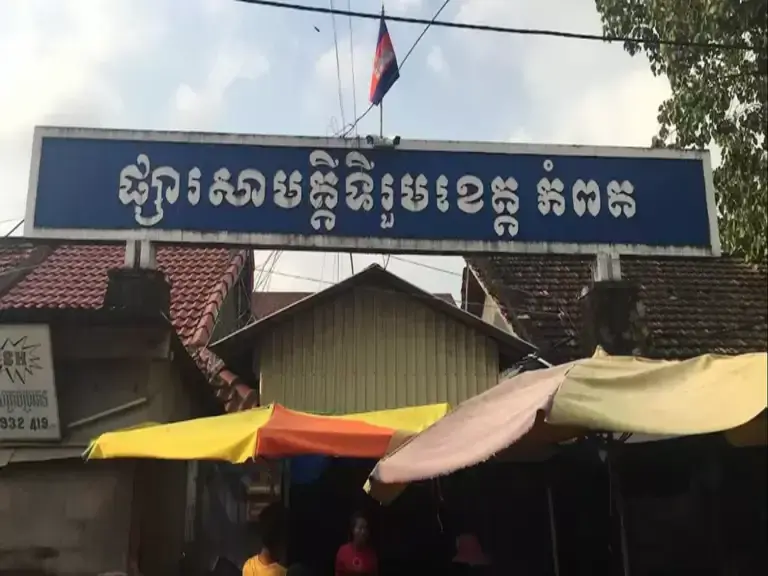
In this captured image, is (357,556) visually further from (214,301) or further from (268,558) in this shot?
Result: (214,301)

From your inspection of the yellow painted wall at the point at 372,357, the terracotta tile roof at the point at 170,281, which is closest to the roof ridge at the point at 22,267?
the terracotta tile roof at the point at 170,281

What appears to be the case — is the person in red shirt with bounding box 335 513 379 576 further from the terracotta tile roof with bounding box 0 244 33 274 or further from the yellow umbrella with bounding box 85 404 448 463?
the terracotta tile roof with bounding box 0 244 33 274

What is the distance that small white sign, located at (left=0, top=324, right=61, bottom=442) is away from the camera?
789 centimetres

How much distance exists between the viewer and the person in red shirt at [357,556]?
264 inches

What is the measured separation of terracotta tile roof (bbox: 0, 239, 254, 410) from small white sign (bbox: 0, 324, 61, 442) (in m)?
2.08

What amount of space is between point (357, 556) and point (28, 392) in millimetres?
3472

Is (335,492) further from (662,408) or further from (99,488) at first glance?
(662,408)

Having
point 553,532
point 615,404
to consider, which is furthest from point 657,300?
point 615,404

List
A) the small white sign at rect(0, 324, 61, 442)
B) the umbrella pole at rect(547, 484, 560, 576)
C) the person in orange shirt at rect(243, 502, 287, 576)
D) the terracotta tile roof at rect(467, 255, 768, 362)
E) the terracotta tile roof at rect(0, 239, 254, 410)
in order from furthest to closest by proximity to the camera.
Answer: the terracotta tile roof at rect(0, 239, 254, 410) → the terracotta tile roof at rect(467, 255, 768, 362) → the small white sign at rect(0, 324, 61, 442) → the umbrella pole at rect(547, 484, 560, 576) → the person in orange shirt at rect(243, 502, 287, 576)

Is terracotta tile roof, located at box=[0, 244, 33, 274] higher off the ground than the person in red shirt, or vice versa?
terracotta tile roof, located at box=[0, 244, 33, 274]

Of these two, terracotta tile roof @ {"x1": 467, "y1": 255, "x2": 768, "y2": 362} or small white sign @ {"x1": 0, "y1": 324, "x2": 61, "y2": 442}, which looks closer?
small white sign @ {"x1": 0, "y1": 324, "x2": 61, "y2": 442}

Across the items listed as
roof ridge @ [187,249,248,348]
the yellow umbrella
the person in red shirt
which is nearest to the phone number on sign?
the yellow umbrella

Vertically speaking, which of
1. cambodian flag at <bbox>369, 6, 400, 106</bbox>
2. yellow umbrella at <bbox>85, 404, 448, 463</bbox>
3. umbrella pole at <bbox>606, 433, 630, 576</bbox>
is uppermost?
cambodian flag at <bbox>369, 6, 400, 106</bbox>

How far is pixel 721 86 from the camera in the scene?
8609mm
